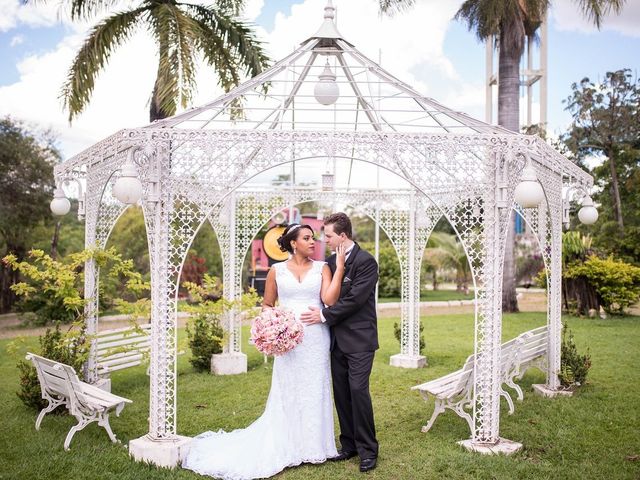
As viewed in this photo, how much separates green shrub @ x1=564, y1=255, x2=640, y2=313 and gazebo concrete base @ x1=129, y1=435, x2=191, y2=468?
41.5ft

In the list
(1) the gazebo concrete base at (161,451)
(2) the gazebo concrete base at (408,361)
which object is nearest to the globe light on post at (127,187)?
(1) the gazebo concrete base at (161,451)

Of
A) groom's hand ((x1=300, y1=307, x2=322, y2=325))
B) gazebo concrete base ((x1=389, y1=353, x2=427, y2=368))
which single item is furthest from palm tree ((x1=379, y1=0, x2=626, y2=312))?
groom's hand ((x1=300, y1=307, x2=322, y2=325))

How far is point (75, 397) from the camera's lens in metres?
5.74

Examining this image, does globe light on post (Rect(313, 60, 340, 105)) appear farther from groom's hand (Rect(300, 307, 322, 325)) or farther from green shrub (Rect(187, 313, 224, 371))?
green shrub (Rect(187, 313, 224, 371))

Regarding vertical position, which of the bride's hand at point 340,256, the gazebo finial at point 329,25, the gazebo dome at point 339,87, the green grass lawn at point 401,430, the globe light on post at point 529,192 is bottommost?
the green grass lawn at point 401,430

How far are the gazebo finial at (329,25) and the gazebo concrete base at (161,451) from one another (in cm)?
415

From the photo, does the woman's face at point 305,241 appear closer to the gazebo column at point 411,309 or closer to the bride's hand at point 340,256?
the bride's hand at point 340,256

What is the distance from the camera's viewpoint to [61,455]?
5496 millimetres

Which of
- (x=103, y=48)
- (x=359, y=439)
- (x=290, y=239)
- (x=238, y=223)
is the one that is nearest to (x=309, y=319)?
Answer: (x=290, y=239)

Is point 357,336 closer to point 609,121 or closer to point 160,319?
point 160,319

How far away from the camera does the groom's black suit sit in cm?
517

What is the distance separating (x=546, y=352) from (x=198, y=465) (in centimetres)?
478

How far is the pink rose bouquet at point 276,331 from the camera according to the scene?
197 inches

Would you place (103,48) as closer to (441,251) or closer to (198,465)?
(198,465)
